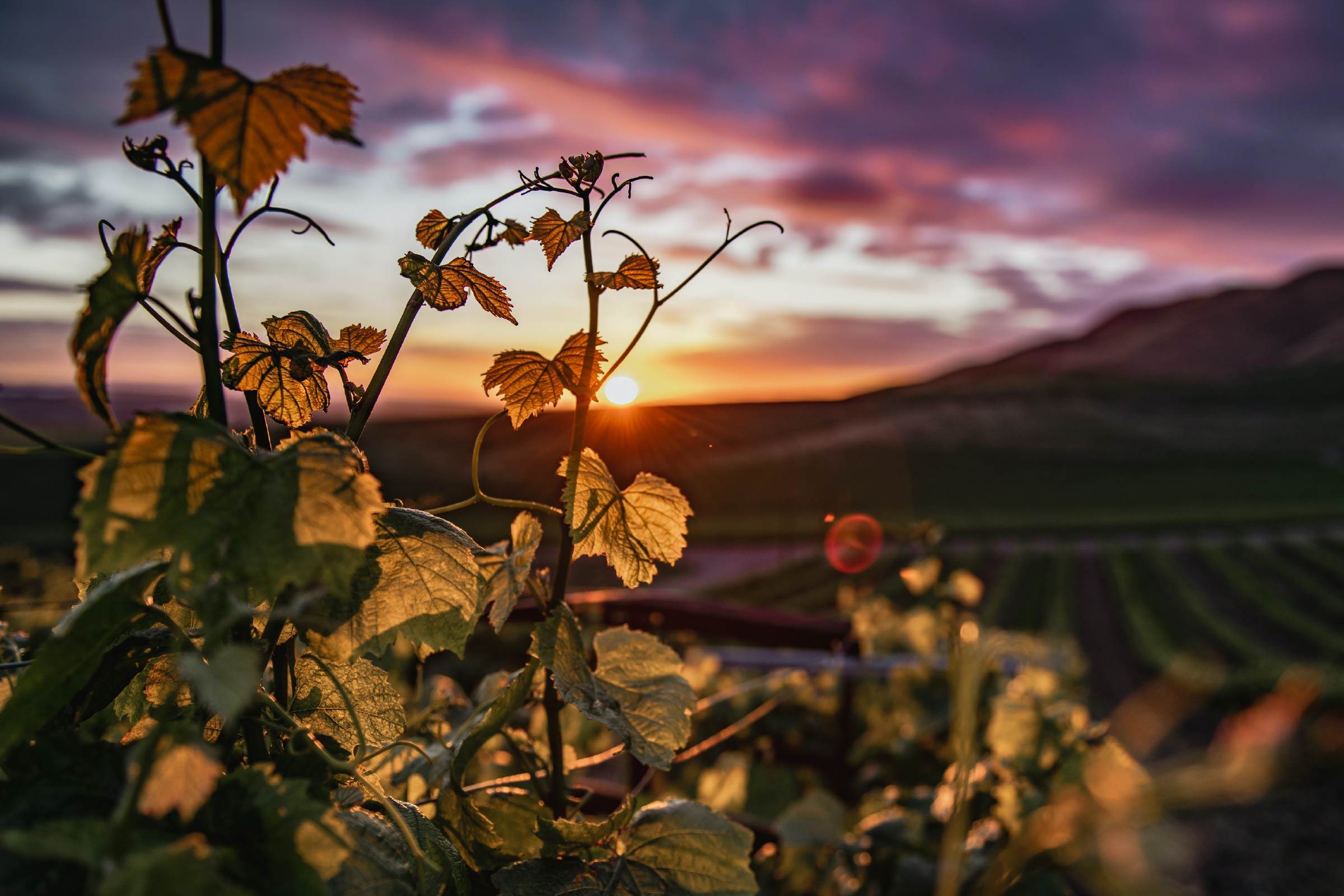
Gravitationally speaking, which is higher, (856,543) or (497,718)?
(497,718)

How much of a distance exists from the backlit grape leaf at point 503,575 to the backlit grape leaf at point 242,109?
0.36 m

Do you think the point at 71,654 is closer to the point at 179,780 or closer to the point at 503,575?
the point at 179,780

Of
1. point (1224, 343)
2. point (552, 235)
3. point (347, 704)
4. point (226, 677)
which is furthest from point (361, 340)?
point (1224, 343)

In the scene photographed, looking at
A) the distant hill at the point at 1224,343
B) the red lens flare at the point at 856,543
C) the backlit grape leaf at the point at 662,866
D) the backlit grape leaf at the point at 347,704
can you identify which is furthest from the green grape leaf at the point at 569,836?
the distant hill at the point at 1224,343

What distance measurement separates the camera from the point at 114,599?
21.6 inches

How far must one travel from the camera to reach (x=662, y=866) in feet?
2.74

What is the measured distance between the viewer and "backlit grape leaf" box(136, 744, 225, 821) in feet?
1.48

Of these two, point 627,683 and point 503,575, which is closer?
point 503,575

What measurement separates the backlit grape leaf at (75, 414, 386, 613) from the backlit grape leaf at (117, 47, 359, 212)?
0.17 m

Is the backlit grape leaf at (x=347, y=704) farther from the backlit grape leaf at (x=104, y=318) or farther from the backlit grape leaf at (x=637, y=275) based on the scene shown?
the backlit grape leaf at (x=637, y=275)

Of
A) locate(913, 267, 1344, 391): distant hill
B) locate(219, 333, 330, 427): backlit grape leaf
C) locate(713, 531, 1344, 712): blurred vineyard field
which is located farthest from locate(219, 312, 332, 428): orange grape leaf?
locate(913, 267, 1344, 391): distant hill

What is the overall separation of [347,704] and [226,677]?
1.15ft

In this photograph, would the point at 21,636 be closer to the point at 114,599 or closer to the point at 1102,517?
the point at 114,599

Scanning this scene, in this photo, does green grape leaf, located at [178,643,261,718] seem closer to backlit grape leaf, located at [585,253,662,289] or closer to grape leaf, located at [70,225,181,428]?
grape leaf, located at [70,225,181,428]
